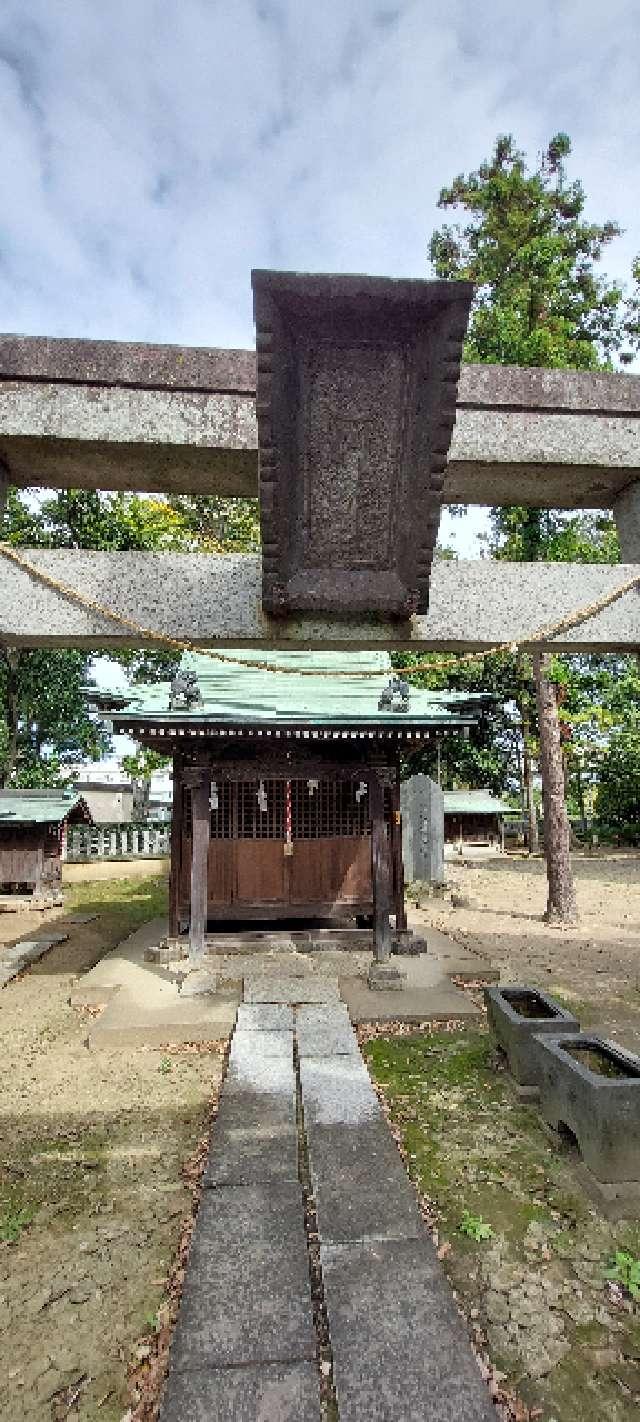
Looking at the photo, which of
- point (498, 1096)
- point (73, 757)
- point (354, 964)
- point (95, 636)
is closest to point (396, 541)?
point (95, 636)

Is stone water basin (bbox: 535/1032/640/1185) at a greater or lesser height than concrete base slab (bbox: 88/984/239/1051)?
greater

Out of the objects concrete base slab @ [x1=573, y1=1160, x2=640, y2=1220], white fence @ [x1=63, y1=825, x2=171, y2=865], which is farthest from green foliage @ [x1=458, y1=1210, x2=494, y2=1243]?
white fence @ [x1=63, y1=825, x2=171, y2=865]

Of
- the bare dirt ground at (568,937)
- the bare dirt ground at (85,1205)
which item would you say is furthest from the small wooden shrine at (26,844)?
the bare dirt ground at (85,1205)

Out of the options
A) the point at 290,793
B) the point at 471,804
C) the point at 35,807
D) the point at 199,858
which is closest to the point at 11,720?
the point at 35,807

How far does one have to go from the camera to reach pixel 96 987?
837 centimetres

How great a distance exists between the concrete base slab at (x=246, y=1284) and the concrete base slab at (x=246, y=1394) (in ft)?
0.17

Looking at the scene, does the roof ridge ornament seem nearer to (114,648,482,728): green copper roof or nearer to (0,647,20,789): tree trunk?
(114,648,482,728): green copper roof

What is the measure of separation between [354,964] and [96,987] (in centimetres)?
357

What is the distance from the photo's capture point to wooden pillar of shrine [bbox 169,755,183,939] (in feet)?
33.8

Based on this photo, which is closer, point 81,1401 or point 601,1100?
point 81,1401

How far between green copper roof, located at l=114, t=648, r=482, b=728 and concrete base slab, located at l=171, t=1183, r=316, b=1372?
5497 millimetres

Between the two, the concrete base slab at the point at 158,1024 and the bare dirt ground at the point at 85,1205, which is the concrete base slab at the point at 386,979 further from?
the bare dirt ground at the point at 85,1205

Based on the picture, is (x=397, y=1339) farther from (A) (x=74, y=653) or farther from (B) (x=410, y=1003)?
(A) (x=74, y=653)

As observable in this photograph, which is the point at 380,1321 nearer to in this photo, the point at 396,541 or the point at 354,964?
the point at 396,541
